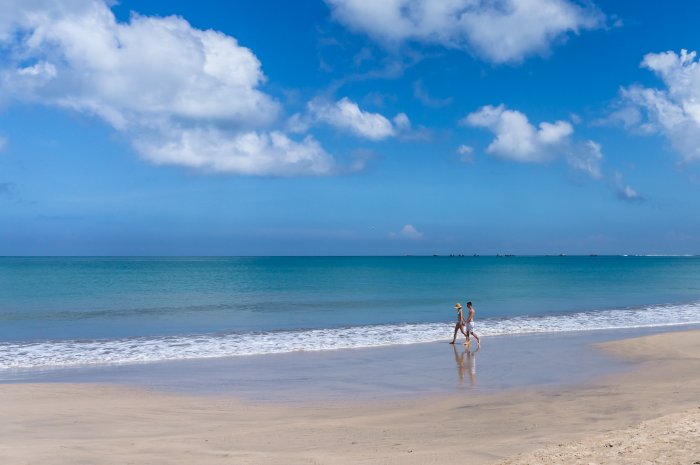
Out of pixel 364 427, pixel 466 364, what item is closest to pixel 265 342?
pixel 466 364

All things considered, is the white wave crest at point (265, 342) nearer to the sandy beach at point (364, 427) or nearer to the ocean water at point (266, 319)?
the ocean water at point (266, 319)

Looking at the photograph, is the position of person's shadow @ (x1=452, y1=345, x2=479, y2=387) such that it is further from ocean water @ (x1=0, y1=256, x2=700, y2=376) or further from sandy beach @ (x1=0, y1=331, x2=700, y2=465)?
ocean water @ (x1=0, y1=256, x2=700, y2=376)

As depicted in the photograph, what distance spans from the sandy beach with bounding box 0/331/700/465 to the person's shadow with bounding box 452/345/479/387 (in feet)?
6.21

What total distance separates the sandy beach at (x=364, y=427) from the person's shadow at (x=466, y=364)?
1.89m

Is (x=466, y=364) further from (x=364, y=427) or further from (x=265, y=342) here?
(x=265, y=342)

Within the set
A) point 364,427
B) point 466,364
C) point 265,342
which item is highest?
point 364,427

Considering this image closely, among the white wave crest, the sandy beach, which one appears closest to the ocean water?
the white wave crest

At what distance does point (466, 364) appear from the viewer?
17.8m

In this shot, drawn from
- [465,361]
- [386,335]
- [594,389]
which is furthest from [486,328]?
[594,389]

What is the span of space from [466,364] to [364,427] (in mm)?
7873

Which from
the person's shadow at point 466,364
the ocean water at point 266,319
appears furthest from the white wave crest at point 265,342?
the person's shadow at point 466,364

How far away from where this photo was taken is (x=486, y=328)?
27438mm

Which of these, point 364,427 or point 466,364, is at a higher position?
point 364,427

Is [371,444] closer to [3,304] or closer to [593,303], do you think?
[593,303]
